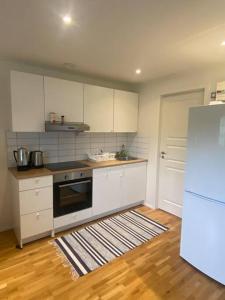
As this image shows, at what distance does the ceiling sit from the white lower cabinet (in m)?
1.62

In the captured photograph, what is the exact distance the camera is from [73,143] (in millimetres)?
3160

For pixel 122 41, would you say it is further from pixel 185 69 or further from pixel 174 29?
pixel 185 69

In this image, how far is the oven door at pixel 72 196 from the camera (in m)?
2.50

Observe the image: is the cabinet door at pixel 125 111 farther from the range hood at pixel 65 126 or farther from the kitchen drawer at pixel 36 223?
the kitchen drawer at pixel 36 223

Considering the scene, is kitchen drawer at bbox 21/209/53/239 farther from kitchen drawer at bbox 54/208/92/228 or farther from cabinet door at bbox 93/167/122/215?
cabinet door at bbox 93/167/122/215

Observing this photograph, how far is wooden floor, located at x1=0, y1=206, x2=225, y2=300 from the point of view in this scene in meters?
1.67

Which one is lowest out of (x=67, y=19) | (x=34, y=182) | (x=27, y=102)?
(x=34, y=182)

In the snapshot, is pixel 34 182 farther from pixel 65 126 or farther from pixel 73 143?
pixel 73 143

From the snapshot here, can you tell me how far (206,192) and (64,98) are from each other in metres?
2.15

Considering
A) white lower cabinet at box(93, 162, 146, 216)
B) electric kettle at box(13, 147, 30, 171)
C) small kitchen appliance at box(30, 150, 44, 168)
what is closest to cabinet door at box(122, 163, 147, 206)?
white lower cabinet at box(93, 162, 146, 216)

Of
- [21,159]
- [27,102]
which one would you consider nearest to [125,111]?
[27,102]

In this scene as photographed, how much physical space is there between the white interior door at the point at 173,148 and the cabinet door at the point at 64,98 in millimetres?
1477

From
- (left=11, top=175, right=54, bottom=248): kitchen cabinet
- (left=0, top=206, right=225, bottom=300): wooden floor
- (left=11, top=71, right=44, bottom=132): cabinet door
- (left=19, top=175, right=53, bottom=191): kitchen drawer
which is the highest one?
(left=11, top=71, right=44, bottom=132): cabinet door

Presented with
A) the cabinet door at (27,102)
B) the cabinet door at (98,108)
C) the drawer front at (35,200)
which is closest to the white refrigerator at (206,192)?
the cabinet door at (98,108)
